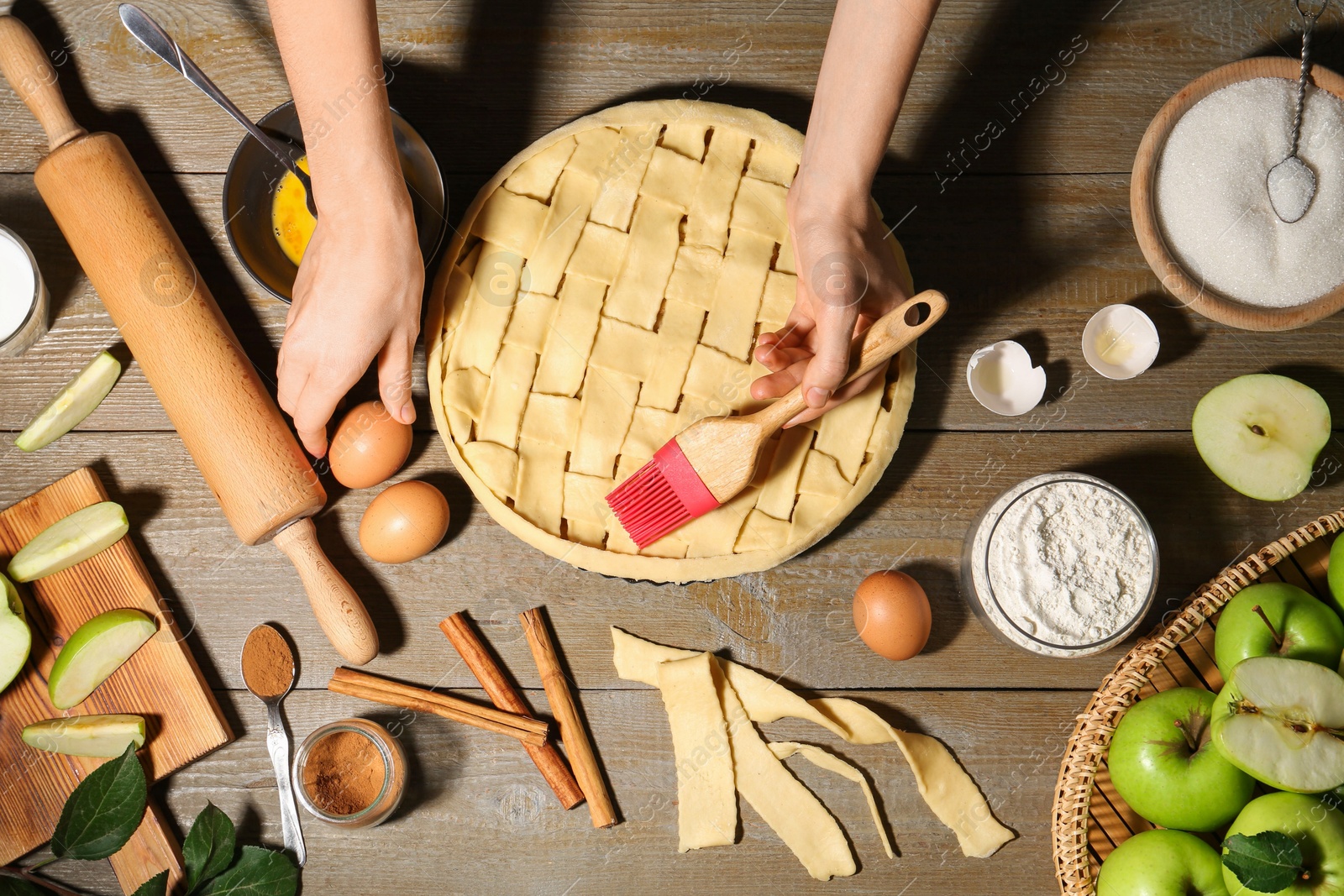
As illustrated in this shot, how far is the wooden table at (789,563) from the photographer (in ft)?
2.89

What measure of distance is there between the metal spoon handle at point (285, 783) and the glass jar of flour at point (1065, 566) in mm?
728

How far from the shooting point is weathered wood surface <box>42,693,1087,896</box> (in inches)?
34.5

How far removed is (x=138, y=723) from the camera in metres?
0.84

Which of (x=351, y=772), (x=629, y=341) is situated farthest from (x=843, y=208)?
(x=351, y=772)

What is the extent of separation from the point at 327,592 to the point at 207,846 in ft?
0.90

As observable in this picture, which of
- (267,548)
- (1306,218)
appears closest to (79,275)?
(267,548)

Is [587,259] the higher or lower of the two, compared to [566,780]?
higher

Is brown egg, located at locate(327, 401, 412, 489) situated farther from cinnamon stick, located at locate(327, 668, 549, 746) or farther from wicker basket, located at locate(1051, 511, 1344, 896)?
wicker basket, located at locate(1051, 511, 1344, 896)

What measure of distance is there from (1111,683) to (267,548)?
2.84 feet

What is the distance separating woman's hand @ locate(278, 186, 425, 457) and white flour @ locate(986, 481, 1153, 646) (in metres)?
0.60

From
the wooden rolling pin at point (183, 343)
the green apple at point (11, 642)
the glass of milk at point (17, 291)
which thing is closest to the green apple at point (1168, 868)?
the wooden rolling pin at point (183, 343)

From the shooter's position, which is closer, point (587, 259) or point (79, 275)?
point (587, 259)

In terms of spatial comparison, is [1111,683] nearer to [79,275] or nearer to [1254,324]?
[1254,324]

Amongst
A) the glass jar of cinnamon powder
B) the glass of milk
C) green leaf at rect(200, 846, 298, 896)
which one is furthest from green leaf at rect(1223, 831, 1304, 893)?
the glass of milk
